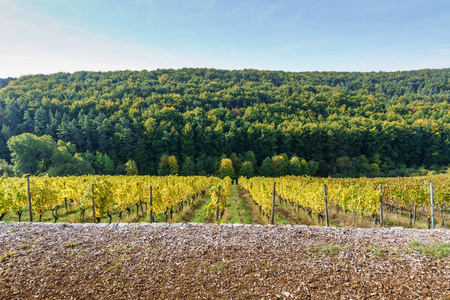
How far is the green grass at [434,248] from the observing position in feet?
16.4

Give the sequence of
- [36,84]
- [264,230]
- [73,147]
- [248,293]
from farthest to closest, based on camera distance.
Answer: [36,84], [73,147], [264,230], [248,293]

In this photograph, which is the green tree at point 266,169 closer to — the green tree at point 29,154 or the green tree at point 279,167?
the green tree at point 279,167

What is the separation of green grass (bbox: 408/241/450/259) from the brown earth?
0.15 metres

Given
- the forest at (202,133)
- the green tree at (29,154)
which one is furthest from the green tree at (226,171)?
the green tree at (29,154)

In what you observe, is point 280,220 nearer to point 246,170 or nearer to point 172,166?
point 246,170

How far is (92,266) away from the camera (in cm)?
481

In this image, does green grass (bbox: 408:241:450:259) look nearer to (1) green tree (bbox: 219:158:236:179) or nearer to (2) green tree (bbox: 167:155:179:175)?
(1) green tree (bbox: 219:158:236:179)

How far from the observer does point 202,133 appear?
62750 mm

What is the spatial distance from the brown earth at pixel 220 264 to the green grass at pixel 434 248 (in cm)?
15

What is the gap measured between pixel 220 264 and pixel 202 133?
58.8m

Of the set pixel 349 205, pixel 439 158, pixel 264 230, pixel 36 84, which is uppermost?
pixel 36 84

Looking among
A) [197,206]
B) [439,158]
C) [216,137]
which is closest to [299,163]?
[216,137]

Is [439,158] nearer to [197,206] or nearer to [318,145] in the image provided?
[318,145]

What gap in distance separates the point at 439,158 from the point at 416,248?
8368 centimetres
